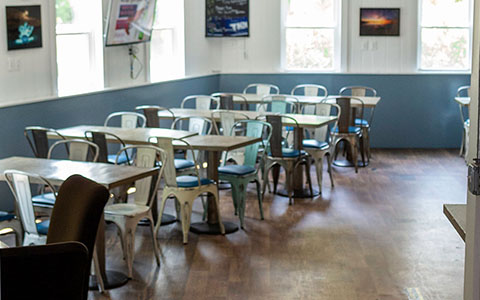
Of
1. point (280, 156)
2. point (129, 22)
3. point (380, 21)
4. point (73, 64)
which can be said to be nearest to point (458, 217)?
point (280, 156)

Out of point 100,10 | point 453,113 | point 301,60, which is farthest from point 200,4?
point 453,113

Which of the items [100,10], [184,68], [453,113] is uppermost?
[100,10]

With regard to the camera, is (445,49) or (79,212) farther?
(445,49)

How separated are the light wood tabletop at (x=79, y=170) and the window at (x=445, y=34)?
6709 millimetres

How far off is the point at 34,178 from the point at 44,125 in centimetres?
272

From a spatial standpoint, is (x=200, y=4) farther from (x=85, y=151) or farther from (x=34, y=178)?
(x=34, y=178)

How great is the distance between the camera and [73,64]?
8.24 m

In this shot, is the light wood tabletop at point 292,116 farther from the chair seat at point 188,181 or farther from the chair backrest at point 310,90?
the chair backrest at point 310,90

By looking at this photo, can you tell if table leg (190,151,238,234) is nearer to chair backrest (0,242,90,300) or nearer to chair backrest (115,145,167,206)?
chair backrest (115,145,167,206)

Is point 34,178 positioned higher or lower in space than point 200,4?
lower

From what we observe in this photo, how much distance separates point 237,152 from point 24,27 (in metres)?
2.30

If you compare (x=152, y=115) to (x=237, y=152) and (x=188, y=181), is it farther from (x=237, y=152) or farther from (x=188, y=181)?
(x=188, y=181)

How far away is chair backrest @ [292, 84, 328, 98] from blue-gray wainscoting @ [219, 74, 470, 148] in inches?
4.1

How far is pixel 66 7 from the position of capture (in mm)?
8102
